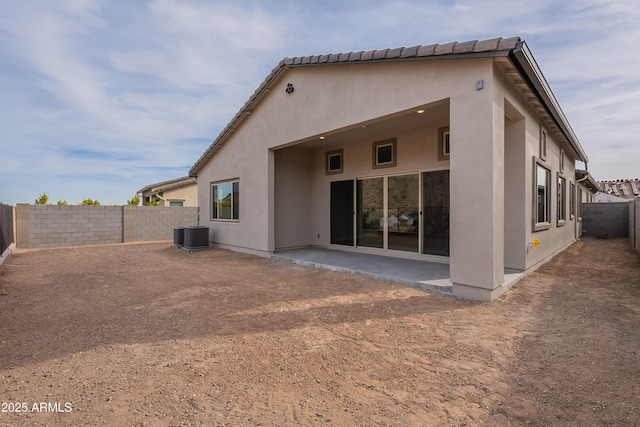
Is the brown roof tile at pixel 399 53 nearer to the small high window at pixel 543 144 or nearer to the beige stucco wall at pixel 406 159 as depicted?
the beige stucco wall at pixel 406 159

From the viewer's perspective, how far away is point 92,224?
1255 cm

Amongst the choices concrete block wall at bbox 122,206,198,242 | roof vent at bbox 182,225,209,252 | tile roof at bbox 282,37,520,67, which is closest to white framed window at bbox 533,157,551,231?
tile roof at bbox 282,37,520,67

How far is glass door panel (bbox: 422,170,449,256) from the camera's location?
684 cm

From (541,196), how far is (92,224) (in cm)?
1549

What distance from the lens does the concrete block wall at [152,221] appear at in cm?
1338

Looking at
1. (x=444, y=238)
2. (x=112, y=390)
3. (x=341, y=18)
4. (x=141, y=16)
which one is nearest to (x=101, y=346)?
(x=112, y=390)

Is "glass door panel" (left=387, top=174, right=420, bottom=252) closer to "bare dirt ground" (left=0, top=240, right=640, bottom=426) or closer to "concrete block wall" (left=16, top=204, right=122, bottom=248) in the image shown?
"bare dirt ground" (left=0, top=240, right=640, bottom=426)

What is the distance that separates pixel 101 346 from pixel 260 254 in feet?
19.4

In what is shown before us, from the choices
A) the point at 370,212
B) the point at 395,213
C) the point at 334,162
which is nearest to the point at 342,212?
the point at 370,212

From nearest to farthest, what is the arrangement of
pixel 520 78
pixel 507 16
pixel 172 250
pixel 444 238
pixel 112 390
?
pixel 112 390 → pixel 520 78 → pixel 507 16 → pixel 444 238 → pixel 172 250

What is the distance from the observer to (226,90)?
11.7 metres

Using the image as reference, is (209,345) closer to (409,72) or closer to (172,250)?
(409,72)

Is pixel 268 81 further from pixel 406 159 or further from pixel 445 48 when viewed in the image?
pixel 445 48

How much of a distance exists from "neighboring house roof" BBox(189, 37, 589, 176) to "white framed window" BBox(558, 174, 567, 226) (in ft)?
4.01
